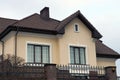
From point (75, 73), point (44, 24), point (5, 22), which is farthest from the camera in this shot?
point (5, 22)

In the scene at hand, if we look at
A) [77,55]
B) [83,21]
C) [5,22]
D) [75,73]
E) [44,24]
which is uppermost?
[5,22]

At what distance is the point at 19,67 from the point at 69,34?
8619 millimetres

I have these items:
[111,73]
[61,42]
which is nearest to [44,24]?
[61,42]

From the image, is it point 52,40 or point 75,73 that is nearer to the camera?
point 75,73

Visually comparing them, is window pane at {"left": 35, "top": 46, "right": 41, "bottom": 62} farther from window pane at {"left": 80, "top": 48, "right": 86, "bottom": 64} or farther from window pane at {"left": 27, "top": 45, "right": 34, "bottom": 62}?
window pane at {"left": 80, "top": 48, "right": 86, "bottom": 64}

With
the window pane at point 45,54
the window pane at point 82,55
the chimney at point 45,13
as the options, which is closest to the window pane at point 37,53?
the window pane at point 45,54

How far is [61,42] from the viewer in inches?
971

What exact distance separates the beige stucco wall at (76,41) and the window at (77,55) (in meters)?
0.36

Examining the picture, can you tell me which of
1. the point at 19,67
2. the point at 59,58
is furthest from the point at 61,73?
the point at 59,58

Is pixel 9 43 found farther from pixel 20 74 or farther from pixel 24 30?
pixel 20 74

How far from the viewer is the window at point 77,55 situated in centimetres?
2500

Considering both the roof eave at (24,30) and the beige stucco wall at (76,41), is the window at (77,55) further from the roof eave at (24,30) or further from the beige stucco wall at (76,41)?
the roof eave at (24,30)

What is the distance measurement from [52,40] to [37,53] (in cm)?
181

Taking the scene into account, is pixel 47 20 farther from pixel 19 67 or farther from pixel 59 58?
pixel 19 67
